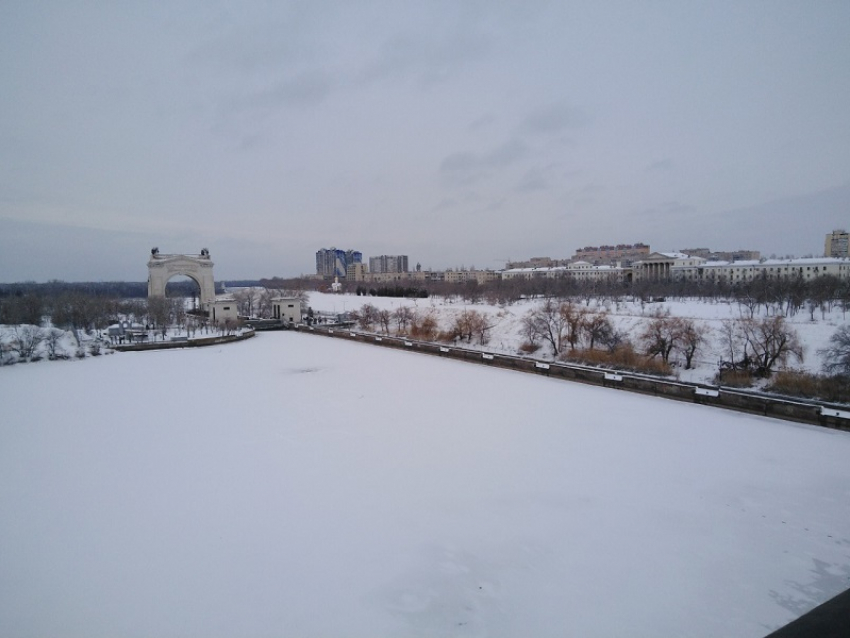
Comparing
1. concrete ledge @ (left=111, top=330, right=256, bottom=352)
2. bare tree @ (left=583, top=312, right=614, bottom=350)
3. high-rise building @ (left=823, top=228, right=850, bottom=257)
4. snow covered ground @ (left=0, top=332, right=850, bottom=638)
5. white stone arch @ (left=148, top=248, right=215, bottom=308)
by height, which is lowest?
snow covered ground @ (left=0, top=332, right=850, bottom=638)

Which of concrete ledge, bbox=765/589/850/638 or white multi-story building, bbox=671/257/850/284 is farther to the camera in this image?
white multi-story building, bbox=671/257/850/284

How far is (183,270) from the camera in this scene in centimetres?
3456

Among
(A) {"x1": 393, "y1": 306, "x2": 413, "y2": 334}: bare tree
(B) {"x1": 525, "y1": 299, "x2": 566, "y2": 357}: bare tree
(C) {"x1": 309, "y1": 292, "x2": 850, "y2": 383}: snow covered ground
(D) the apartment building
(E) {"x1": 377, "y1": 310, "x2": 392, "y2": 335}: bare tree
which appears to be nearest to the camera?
(C) {"x1": 309, "y1": 292, "x2": 850, "y2": 383}: snow covered ground

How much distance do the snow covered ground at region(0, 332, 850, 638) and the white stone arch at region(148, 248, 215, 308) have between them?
80.5 ft

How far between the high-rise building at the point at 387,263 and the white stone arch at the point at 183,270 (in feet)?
348

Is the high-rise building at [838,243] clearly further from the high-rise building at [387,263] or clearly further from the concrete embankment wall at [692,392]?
the high-rise building at [387,263]

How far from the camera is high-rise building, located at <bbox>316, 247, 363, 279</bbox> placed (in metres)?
125

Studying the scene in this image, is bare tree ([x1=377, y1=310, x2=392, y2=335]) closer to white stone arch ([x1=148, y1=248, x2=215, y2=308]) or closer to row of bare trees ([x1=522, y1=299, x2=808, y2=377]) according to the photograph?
row of bare trees ([x1=522, y1=299, x2=808, y2=377])

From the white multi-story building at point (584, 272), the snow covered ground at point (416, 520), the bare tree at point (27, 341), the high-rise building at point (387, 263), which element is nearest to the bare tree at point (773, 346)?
the snow covered ground at point (416, 520)

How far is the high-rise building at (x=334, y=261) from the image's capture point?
12517 cm

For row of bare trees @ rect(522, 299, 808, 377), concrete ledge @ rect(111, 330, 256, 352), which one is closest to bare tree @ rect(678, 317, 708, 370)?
row of bare trees @ rect(522, 299, 808, 377)

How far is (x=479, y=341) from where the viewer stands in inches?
1000

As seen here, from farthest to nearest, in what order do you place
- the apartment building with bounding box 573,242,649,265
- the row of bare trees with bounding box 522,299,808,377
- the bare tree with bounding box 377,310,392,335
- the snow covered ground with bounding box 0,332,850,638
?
the apartment building with bounding box 573,242,649,265 → the bare tree with bounding box 377,310,392,335 → the row of bare trees with bounding box 522,299,808,377 → the snow covered ground with bounding box 0,332,850,638

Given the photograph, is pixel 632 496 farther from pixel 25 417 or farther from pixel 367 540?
pixel 25 417
